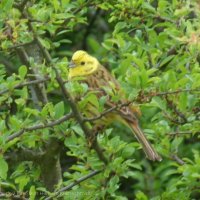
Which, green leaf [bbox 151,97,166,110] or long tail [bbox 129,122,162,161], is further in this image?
long tail [bbox 129,122,162,161]

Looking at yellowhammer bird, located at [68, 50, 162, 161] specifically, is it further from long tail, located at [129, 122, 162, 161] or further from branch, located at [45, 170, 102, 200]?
branch, located at [45, 170, 102, 200]

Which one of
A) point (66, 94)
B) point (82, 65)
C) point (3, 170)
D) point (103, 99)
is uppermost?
point (66, 94)

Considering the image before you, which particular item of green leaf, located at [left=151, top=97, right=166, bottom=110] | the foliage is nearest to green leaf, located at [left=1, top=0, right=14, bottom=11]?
the foliage

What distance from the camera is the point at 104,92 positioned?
468cm

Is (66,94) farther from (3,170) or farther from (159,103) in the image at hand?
(159,103)

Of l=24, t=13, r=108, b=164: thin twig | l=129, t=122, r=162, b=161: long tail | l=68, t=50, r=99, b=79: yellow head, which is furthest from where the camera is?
l=68, t=50, r=99, b=79: yellow head

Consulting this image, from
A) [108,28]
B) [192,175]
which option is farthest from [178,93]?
[108,28]

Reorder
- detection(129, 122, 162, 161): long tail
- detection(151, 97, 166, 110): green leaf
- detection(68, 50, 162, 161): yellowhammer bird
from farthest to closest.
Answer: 1. detection(129, 122, 162, 161): long tail
2. detection(151, 97, 166, 110): green leaf
3. detection(68, 50, 162, 161): yellowhammer bird

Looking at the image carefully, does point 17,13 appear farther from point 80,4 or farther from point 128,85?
point 80,4

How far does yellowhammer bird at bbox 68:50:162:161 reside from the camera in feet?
14.5

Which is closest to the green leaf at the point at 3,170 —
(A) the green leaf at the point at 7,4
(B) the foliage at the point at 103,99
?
(B) the foliage at the point at 103,99

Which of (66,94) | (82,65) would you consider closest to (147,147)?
(66,94)

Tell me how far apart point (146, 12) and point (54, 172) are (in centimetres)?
111

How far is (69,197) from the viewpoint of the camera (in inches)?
185
